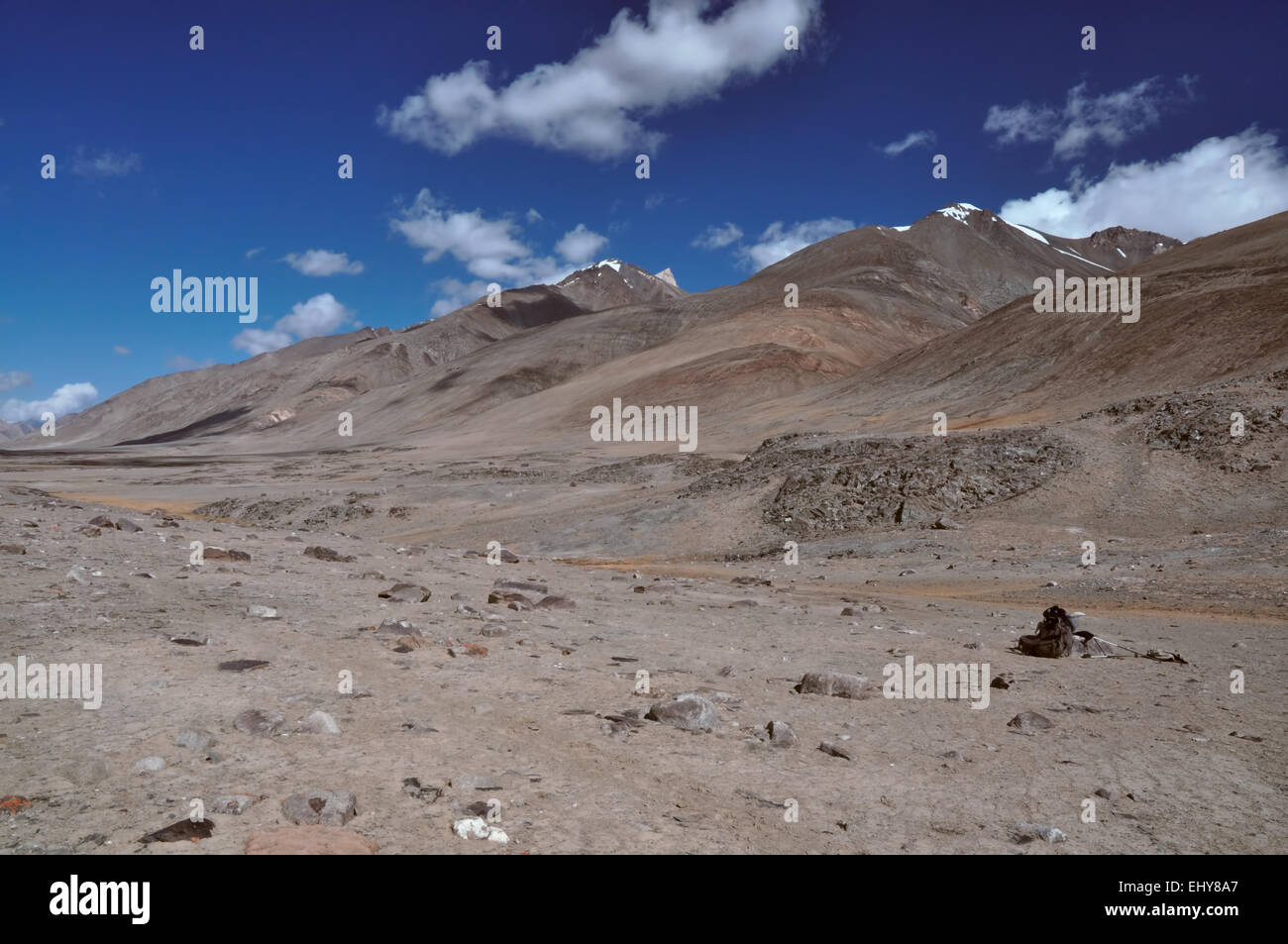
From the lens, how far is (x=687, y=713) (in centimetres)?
619

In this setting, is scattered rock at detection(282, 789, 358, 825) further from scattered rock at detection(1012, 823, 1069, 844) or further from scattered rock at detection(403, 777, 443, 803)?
scattered rock at detection(1012, 823, 1069, 844)

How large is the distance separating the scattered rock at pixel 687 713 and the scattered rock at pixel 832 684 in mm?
1447

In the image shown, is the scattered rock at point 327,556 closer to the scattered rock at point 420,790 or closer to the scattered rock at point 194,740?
the scattered rock at point 194,740

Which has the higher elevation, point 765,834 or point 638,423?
point 638,423

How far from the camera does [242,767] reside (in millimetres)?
4617

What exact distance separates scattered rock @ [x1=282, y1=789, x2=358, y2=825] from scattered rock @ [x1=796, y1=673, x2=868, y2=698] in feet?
14.2

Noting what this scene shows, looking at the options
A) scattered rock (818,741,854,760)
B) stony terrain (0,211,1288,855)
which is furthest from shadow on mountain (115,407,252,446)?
scattered rock (818,741,854,760)

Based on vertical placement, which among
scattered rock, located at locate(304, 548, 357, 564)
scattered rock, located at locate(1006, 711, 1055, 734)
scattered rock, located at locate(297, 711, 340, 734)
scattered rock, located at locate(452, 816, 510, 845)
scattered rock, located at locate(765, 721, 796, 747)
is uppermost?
scattered rock, located at locate(304, 548, 357, 564)

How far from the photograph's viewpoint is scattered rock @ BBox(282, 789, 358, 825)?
4.07m

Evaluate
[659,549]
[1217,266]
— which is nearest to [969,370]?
[1217,266]

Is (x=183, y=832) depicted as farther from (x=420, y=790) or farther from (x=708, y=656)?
(x=708, y=656)

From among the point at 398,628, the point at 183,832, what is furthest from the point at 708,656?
the point at 183,832
